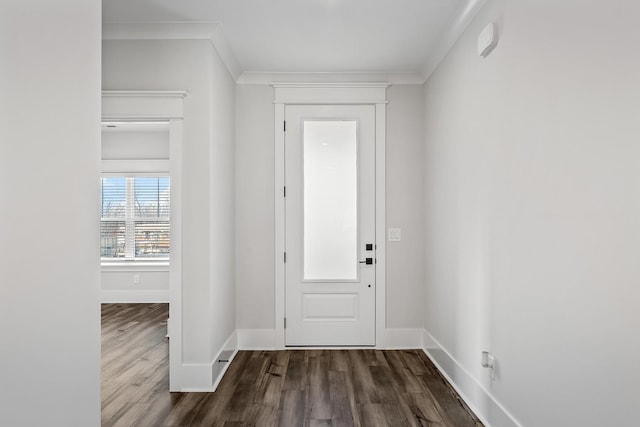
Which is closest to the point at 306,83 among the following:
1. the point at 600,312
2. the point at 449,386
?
the point at 449,386

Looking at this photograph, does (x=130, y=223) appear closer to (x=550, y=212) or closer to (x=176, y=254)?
(x=176, y=254)

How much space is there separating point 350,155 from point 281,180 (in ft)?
2.40

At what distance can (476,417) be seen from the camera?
270 centimetres

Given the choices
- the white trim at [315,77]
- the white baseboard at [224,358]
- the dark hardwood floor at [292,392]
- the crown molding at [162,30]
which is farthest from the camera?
the white trim at [315,77]

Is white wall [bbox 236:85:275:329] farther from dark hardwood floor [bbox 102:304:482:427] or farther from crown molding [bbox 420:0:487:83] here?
crown molding [bbox 420:0:487:83]

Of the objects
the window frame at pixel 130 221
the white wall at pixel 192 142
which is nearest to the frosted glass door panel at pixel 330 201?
the white wall at pixel 192 142

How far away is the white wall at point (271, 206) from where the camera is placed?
4.13 m

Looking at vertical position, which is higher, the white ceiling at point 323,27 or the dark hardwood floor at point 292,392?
the white ceiling at point 323,27

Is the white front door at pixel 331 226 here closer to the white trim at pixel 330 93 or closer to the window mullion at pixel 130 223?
the white trim at pixel 330 93

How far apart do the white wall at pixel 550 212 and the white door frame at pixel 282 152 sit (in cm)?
105

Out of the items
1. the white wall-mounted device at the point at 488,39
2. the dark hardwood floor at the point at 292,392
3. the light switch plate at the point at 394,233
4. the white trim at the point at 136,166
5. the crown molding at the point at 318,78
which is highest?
the crown molding at the point at 318,78

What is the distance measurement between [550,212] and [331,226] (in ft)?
8.07

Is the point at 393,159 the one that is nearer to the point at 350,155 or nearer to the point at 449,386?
the point at 350,155

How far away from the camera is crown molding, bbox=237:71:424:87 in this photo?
4109 millimetres
